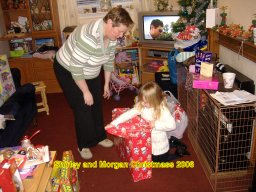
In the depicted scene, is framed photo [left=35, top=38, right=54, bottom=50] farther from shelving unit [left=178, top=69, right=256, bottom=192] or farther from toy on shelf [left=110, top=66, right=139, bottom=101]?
shelving unit [left=178, top=69, right=256, bottom=192]

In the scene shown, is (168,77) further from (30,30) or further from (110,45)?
(30,30)

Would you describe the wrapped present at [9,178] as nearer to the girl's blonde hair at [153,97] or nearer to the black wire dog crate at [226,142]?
the girl's blonde hair at [153,97]

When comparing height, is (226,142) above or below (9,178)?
below

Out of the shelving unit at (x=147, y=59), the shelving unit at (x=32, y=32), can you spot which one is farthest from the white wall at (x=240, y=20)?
the shelving unit at (x=32, y=32)

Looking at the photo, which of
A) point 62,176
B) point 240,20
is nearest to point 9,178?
point 62,176

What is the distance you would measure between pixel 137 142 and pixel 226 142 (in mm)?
650

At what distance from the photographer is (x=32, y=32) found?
14.0 ft

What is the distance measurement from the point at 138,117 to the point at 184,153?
673 millimetres

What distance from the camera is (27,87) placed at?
3064 millimetres

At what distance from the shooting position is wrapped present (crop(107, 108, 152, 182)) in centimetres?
207

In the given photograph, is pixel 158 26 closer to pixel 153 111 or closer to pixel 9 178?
pixel 153 111

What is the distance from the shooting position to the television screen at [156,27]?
383 centimetres

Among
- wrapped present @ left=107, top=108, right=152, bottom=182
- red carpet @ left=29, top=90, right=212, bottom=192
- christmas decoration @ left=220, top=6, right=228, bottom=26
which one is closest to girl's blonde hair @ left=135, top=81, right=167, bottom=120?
wrapped present @ left=107, top=108, right=152, bottom=182

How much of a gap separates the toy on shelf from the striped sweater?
177 cm
